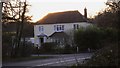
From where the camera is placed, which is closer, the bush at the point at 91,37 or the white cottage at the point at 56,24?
the bush at the point at 91,37

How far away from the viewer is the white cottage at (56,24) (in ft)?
240

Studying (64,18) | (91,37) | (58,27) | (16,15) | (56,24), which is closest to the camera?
(16,15)

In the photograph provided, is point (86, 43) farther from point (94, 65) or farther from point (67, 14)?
point (94, 65)

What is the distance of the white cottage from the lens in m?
73.2

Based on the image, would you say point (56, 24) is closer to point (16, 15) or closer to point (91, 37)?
point (91, 37)

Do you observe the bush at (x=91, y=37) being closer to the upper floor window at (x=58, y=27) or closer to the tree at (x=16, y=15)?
the tree at (x=16, y=15)

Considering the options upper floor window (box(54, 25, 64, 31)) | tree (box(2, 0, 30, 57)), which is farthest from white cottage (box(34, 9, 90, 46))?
tree (box(2, 0, 30, 57))

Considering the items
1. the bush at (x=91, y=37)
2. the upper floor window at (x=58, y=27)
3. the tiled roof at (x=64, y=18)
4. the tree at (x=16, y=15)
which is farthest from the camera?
the upper floor window at (x=58, y=27)

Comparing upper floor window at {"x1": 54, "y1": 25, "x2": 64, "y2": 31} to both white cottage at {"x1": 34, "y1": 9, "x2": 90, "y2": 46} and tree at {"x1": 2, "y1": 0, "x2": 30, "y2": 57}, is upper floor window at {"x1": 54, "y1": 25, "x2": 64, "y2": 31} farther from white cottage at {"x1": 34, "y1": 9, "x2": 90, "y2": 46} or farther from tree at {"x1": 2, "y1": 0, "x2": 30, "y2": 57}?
tree at {"x1": 2, "y1": 0, "x2": 30, "y2": 57}

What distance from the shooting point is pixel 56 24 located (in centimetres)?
7569

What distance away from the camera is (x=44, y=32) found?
78.2 m

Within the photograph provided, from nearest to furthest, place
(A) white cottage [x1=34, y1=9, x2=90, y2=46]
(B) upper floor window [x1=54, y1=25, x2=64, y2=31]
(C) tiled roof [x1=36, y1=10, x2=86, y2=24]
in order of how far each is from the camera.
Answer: (A) white cottage [x1=34, y1=9, x2=90, y2=46] < (C) tiled roof [x1=36, y1=10, x2=86, y2=24] < (B) upper floor window [x1=54, y1=25, x2=64, y2=31]

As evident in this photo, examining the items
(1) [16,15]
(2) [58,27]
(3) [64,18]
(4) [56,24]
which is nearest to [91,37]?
(1) [16,15]

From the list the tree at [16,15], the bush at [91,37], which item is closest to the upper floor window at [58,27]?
the bush at [91,37]
